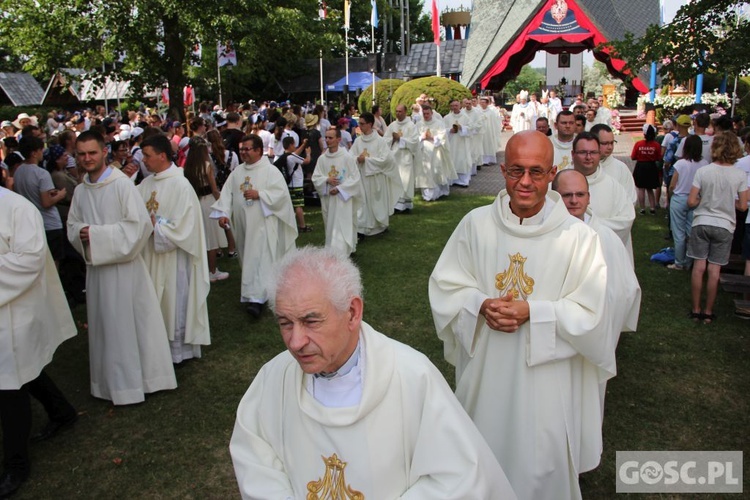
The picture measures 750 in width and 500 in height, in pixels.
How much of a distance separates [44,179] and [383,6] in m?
32.7

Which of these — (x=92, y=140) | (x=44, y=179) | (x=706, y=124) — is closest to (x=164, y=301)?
(x=92, y=140)

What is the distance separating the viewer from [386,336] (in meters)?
3.34

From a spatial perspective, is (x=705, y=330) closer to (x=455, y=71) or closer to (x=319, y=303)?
(x=319, y=303)

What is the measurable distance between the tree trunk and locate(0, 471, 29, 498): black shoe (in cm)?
1150

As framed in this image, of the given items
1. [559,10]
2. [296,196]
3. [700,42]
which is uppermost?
[559,10]

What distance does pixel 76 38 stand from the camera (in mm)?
14477

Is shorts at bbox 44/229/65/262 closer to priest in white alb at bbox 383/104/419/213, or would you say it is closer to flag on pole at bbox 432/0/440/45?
priest in white alb at bbox 383/104/419/213

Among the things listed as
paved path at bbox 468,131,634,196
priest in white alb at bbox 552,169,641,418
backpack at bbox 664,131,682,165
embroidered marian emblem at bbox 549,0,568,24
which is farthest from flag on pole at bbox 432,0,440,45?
priest in white alb at bbox 552,169,641,418

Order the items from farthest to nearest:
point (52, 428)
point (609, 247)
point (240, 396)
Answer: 1. point (240, 396)
2. point (52, 428)
3. point (609, 247)

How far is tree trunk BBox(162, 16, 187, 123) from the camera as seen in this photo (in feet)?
48.5

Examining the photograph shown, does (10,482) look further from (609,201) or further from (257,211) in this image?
(609,201)

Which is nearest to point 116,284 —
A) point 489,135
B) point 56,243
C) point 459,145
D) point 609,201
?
point 56,243

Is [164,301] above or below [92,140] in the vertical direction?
below

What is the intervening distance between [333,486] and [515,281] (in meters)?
Result: 1.55
